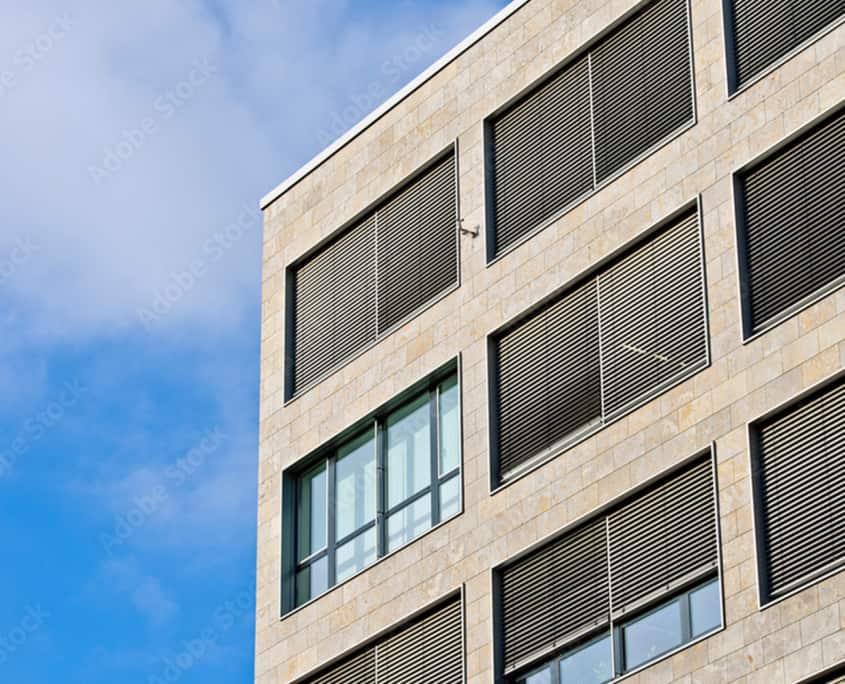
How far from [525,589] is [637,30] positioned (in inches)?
403

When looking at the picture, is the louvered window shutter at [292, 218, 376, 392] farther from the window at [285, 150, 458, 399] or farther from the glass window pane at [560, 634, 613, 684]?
the glass window pane at [560, 634, 613, 684]

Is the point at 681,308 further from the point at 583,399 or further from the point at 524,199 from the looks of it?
the point at 524,199

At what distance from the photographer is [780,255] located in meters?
37.3

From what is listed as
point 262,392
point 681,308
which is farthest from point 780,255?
point 262,392

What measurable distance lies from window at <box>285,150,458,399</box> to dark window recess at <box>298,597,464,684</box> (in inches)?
245

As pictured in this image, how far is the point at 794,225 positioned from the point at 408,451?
10.3m

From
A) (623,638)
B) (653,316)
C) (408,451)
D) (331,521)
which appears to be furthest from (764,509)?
(331,521)

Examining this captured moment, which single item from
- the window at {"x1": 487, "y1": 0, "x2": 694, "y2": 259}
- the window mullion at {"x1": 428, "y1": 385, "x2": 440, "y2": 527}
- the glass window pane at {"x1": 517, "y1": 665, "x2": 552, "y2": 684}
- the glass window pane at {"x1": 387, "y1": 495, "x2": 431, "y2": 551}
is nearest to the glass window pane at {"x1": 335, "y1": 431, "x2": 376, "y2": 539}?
the glass window pane at {"x1": 387, "y1": 495, "x2": 431, "y2": 551}

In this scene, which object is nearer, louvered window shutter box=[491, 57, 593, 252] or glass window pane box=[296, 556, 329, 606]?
louvered window shutter box=[491, 57, 593, 252]

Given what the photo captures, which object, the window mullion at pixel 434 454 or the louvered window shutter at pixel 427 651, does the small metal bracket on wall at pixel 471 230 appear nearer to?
the window mullion at pixel 434 454

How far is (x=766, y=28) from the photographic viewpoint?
128ft


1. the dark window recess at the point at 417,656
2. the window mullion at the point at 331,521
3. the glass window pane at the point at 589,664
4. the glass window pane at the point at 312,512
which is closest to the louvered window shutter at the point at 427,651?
the dark window recess at the point at 417,656

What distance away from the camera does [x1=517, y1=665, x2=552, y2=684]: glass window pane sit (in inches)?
1548

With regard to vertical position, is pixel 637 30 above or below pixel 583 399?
above
